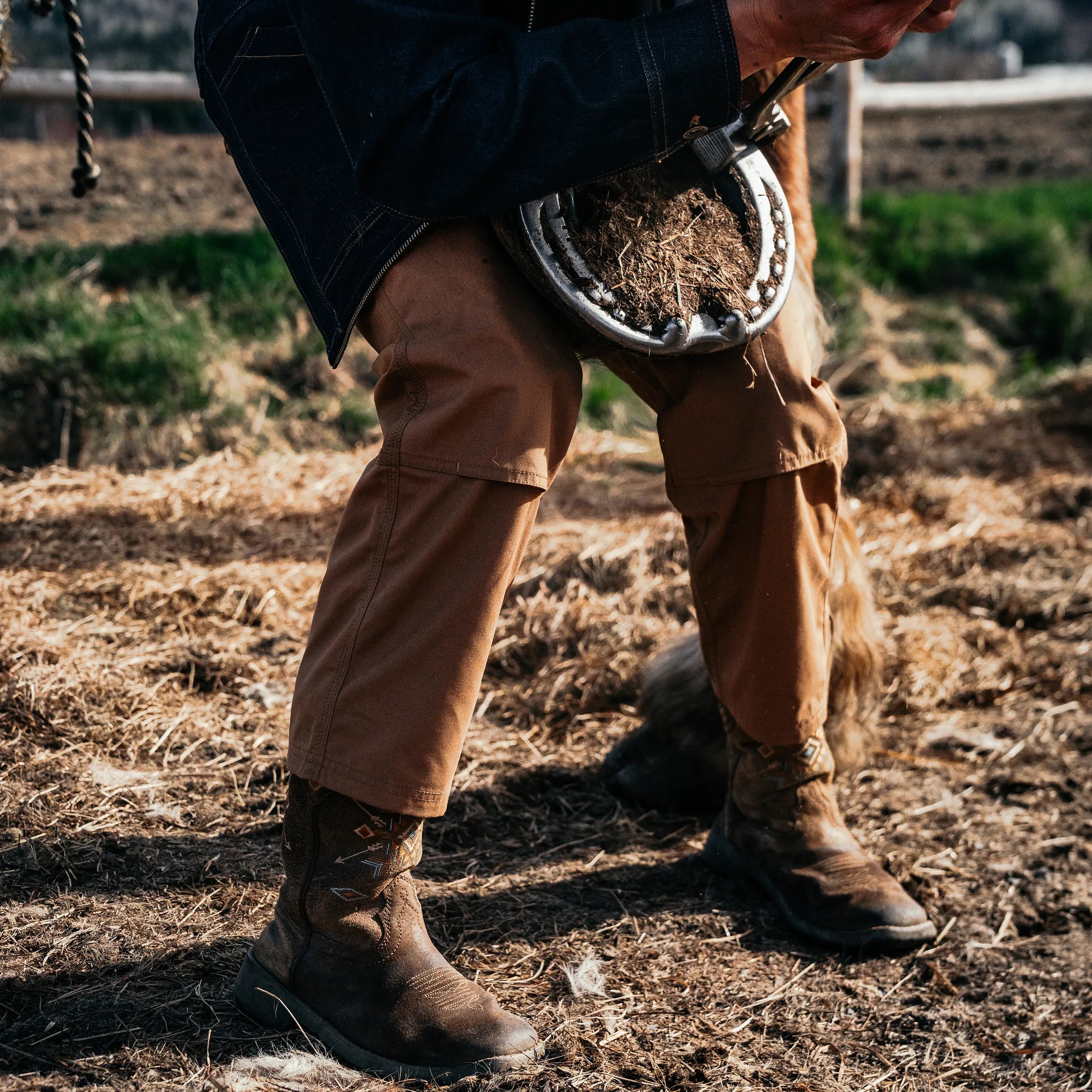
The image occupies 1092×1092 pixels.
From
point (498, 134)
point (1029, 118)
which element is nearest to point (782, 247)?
point (498, 134)

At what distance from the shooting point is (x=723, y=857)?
7.36 ft

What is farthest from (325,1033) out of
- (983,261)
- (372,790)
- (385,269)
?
(983,261)

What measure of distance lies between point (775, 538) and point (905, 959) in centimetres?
76

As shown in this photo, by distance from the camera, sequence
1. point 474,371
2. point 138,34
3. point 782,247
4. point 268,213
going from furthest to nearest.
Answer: point 138,34, point 782,247, point 268,213, point 474,371

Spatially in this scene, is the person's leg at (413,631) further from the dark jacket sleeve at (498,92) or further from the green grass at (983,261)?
the green grass at (983,261)

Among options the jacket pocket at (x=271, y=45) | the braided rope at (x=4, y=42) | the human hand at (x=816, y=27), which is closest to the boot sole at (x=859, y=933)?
the human hand at (x=816, y=27)

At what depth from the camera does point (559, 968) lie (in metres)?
1.92

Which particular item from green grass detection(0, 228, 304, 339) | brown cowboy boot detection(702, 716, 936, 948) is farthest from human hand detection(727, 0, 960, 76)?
green grass detection(0, 228, 304, 339)

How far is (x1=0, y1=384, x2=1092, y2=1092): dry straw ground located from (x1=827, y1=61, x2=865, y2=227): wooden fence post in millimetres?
3966

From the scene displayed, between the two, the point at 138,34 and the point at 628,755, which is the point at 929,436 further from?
the point at 138,34

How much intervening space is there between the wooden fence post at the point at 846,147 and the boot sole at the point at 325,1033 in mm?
6586

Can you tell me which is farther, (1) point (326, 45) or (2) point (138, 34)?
(2) point (138, 34)

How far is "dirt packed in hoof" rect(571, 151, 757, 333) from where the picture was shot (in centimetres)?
171

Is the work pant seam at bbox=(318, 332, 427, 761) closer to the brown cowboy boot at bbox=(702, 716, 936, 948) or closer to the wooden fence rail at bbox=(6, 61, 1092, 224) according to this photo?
the brown cowboy boot at bbox=(702, 716, 936, 948)
